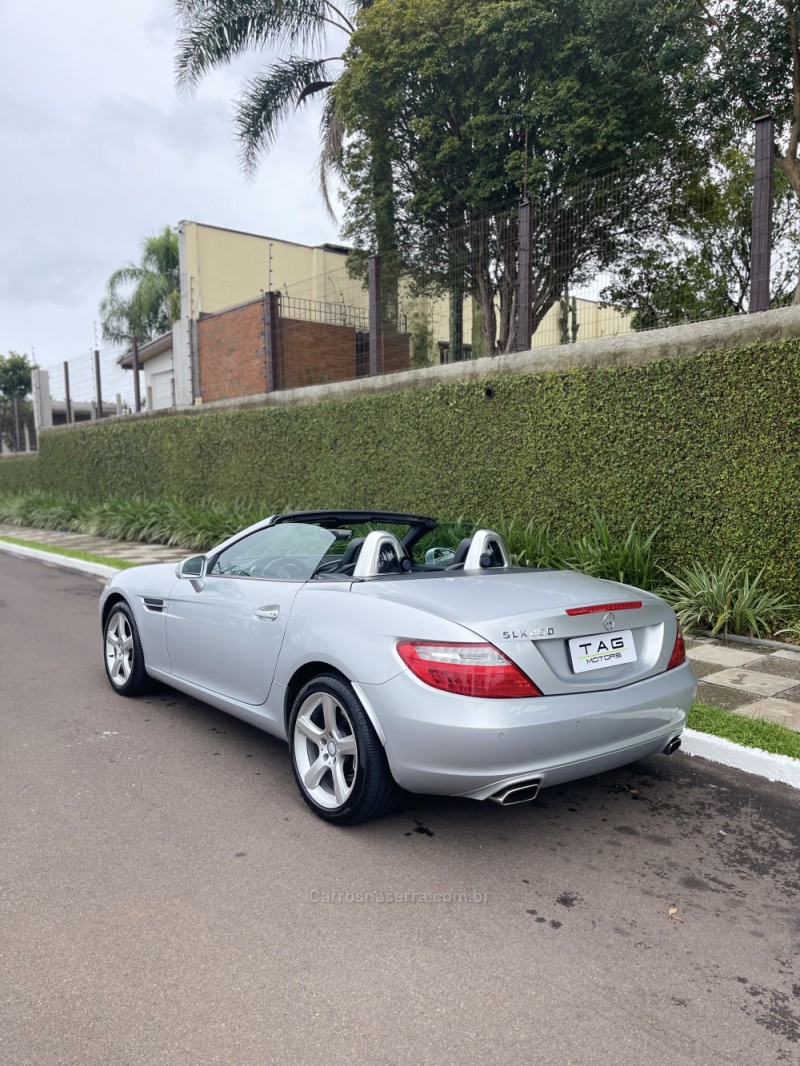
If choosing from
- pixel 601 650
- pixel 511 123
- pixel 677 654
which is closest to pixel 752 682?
pixel 677 654

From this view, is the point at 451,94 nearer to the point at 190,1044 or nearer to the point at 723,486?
the point at 723,486

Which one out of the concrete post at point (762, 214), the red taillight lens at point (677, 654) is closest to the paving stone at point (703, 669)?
the red taillight lens at point (677, 654)

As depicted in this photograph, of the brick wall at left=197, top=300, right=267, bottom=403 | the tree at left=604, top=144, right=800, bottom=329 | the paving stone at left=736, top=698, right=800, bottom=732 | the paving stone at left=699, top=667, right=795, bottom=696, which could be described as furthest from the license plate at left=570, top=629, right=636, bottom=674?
the brick wall at left=197, top=300, right=267, bottom=403

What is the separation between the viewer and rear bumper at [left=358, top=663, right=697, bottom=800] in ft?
9.76

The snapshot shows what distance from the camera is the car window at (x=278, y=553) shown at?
420 centimetres

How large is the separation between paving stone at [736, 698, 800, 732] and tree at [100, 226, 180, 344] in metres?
37.0

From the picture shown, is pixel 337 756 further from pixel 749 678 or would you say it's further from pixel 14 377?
pixel 14 377

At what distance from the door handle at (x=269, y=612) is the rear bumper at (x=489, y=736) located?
0.81m

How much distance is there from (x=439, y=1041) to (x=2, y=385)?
45937 millimetres

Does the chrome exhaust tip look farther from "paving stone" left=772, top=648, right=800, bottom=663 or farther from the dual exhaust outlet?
"paving stone" left=772, top=648, right=800, bottom=663

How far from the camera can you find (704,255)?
32.7 feet

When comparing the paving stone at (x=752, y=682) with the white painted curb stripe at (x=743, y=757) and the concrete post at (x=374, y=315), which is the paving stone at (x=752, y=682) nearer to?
the white painted curb stripe at (x=743, y=757)

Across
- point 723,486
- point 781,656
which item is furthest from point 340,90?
point 781,656

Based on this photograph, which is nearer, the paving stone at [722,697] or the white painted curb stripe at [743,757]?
the white painted curb stripe at [743,757]
